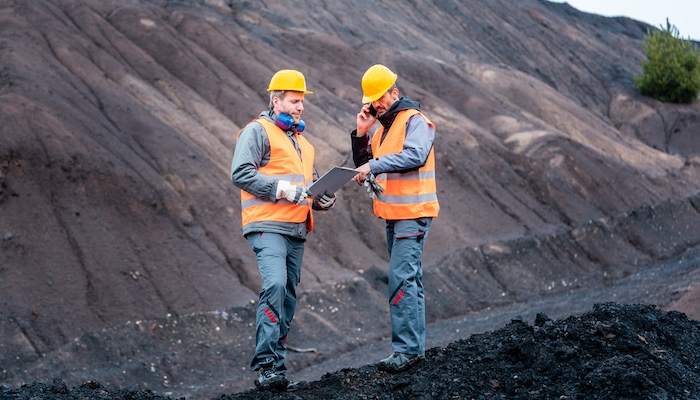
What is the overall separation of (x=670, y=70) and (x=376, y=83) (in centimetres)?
3265

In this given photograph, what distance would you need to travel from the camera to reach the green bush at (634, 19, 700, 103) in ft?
122

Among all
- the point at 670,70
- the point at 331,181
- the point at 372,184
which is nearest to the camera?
the point at 331,181

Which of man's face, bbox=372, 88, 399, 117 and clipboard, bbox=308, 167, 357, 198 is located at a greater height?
man's face, bbox=372, 88, 399, 117

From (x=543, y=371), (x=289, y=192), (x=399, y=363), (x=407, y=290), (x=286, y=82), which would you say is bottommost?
(x=399, y=363)

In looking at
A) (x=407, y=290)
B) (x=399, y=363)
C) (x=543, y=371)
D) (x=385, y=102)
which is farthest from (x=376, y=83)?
(x=543, y=371)

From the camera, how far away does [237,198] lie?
16.5 metres

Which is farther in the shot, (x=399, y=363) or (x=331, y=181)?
(x=331, y=181)

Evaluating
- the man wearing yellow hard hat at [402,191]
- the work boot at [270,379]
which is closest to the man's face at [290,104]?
the man wearing yellow hard hat at [402,191]

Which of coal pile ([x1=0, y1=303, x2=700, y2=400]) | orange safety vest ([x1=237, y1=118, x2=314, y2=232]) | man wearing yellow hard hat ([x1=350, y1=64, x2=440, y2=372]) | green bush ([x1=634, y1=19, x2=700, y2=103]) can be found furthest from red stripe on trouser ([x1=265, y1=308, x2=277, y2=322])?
green bush ([x1=634, y1=19, x2=700, y2=103])

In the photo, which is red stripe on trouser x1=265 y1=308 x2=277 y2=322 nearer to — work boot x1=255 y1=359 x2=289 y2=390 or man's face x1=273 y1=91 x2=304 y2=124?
work boot x1=255 y1=359 x2=289 y2=390

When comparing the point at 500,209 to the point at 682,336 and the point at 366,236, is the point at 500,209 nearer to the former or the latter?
the point at 366,236

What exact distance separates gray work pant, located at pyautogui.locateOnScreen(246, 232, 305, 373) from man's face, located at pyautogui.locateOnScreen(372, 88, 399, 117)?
50.3 inches

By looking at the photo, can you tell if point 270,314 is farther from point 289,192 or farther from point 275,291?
point 289,192

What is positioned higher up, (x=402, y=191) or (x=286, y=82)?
(x=286, y=82)
